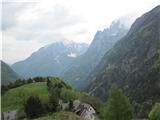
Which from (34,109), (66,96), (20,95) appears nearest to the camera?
(34,109)

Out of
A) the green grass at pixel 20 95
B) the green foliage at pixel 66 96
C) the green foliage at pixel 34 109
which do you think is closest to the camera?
the green foliage at pixel 34 109

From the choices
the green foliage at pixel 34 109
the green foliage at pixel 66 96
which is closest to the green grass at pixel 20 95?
the green foliage at pixel 66 96

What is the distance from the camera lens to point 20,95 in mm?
162500

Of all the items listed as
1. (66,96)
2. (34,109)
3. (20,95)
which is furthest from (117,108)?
(20,95)

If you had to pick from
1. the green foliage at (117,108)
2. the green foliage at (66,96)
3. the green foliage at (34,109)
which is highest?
the green foliage at (117,108)

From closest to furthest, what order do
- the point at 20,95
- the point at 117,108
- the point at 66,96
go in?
1. the point at 117,108
2. the point at 66,96
3. the point at 20,95

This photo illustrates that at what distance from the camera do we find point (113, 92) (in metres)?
76.9

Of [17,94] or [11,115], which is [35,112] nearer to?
[11,115]

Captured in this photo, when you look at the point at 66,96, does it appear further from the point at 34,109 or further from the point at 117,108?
the point at 117,108

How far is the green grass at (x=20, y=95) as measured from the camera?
148m

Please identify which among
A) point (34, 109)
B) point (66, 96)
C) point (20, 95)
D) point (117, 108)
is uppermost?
point (117, 108)

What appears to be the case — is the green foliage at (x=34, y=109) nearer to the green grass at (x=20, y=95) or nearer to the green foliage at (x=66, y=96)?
the green grass at (x=20, y=95)

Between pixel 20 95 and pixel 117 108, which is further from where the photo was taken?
pixel 20 95

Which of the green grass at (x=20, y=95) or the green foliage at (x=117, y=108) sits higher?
the green foliage at (x=117, y=108)
